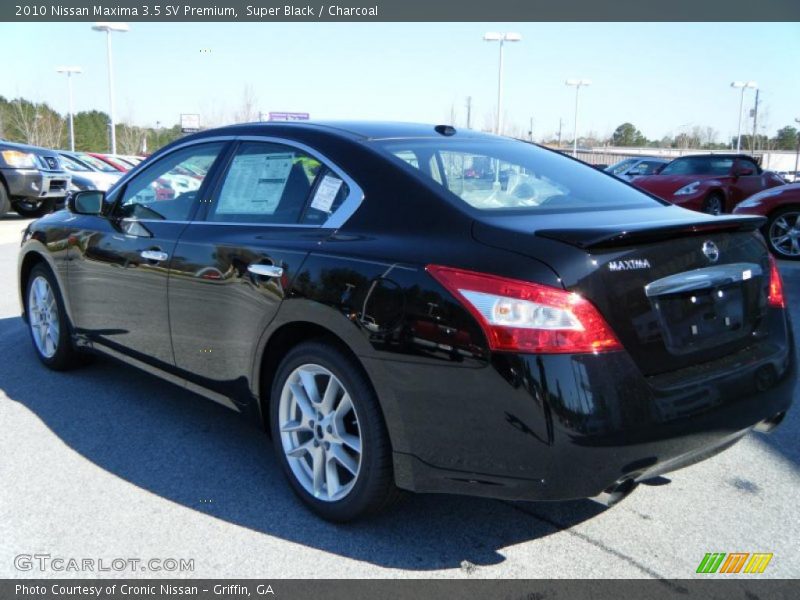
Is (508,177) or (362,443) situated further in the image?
(508,177)

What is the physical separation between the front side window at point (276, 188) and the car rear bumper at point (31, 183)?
1241cm

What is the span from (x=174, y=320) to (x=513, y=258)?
1956mm

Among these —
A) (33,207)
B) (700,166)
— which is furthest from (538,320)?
(33,207)

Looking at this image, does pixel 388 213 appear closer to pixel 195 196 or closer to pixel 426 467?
pixel 426 467

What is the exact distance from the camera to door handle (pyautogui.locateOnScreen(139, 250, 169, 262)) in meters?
3.76

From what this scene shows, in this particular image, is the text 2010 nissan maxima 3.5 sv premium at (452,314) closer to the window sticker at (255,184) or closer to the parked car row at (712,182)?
the window sticker at (255,184)

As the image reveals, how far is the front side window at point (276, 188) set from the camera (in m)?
3.18

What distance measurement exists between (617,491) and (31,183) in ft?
47.3

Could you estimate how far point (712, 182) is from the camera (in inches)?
563

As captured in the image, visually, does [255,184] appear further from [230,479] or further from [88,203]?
[88,203]

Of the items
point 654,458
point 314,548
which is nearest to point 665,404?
point 654,458

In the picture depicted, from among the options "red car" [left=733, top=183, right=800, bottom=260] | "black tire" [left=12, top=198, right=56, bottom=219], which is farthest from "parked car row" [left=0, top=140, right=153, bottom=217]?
"red car" [left=733, top=183, right=800, bottom=260]

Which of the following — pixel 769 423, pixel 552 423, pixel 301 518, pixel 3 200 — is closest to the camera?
pixel 552 423

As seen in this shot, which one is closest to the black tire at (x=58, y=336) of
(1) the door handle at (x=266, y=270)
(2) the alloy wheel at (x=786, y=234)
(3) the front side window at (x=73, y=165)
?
(1) the door handle at (x=266, y=270)
